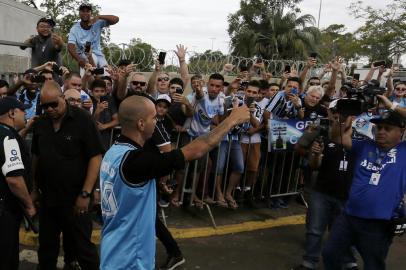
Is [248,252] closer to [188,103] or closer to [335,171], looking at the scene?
[335,171]

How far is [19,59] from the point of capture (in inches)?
303

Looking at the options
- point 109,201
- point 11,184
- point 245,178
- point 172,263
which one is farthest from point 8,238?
point 245,178

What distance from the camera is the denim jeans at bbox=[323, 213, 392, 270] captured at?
11.9 ft

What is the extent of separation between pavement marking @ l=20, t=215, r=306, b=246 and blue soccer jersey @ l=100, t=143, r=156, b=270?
2.57 meters

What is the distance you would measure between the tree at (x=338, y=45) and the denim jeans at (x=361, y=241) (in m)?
27.0

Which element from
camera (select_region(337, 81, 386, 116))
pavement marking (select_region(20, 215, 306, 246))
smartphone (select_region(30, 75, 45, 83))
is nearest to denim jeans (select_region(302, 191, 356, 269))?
camera (select_region(337, 81, 386, 116))

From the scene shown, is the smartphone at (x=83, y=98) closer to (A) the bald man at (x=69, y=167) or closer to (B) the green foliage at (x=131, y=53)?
(A) the bald man at (x=69, y=167)

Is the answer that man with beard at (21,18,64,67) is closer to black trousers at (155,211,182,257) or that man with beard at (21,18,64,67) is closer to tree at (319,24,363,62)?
black trousers at (155,211,182,257)

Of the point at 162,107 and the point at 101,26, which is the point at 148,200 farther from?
the point at 101,26

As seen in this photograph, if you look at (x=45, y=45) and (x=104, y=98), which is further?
(x=45, y=45)

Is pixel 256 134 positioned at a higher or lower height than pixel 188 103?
lower

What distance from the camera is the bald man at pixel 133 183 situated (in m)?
2.59

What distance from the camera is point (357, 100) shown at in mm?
3900

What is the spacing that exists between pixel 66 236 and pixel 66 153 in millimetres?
792
